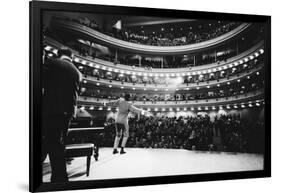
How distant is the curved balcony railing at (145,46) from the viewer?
404 cm

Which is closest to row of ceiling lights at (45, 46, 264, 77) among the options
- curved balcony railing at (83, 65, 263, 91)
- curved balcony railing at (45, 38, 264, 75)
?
curved balcony railing at (45, 38, 264, 75)

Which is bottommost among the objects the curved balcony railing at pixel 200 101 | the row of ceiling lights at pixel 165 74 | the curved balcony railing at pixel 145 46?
the curved balcony railing at pixel 200 101

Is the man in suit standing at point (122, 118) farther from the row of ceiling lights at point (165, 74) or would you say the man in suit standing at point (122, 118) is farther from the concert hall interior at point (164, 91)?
the row of ceiling lights at point (165, 74)

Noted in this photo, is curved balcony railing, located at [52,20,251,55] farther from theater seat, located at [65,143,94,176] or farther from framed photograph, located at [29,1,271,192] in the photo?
theater seat, located at [65,143,94,176]

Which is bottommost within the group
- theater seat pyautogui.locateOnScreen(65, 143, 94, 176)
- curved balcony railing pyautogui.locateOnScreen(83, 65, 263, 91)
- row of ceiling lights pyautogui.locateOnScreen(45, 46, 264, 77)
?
theater seat pyautogui.locateOnScreen(65, 143, 94, 176)

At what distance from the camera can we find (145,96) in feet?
14.3

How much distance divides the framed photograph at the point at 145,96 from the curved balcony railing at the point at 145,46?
1 centimetres

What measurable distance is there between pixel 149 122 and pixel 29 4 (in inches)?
64.2

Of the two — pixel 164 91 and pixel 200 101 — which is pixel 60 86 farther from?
pixel 200 101

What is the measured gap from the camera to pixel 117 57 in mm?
4277

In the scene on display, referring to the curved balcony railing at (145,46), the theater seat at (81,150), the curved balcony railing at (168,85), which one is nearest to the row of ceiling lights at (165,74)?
the curved balcony railing at (168,85)

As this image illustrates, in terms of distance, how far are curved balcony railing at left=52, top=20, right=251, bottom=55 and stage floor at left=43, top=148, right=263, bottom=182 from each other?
1.02m

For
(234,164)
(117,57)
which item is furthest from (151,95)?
(234,164)

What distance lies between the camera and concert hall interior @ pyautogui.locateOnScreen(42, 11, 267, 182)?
13.4ft
